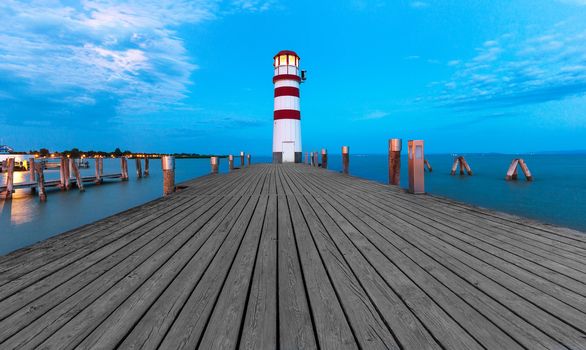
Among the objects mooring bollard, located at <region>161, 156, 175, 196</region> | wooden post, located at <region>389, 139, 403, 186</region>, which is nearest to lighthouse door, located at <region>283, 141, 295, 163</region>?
wooden post, located at <region>389, 139, 403, 186</region>

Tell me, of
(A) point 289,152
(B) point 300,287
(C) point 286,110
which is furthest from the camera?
(A) point 289,152

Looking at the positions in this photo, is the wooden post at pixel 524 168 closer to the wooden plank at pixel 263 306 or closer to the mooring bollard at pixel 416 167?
the mooring bollard at pixel 416 167

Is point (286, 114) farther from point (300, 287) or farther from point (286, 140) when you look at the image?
point (300, 287)

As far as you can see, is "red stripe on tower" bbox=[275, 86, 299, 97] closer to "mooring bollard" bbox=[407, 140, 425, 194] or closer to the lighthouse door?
the lighthouse door

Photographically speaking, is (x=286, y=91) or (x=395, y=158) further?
(x=286, y=91)

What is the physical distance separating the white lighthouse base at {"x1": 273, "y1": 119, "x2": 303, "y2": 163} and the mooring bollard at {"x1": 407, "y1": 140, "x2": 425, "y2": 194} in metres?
15.8

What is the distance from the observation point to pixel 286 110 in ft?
70.5

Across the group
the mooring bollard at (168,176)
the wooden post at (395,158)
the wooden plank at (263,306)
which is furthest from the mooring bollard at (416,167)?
the mooring bollard at (168,176)

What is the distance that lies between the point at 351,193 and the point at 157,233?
3.98 m

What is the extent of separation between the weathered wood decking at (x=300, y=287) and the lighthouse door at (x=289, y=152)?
729 inches

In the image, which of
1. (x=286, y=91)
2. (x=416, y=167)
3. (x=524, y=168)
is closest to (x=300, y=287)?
(x=416, y=167)

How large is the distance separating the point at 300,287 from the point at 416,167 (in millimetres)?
4955

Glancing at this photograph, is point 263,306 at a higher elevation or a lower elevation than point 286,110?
lower

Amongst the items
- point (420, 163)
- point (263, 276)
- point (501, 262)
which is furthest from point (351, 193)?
point (263, 276)
